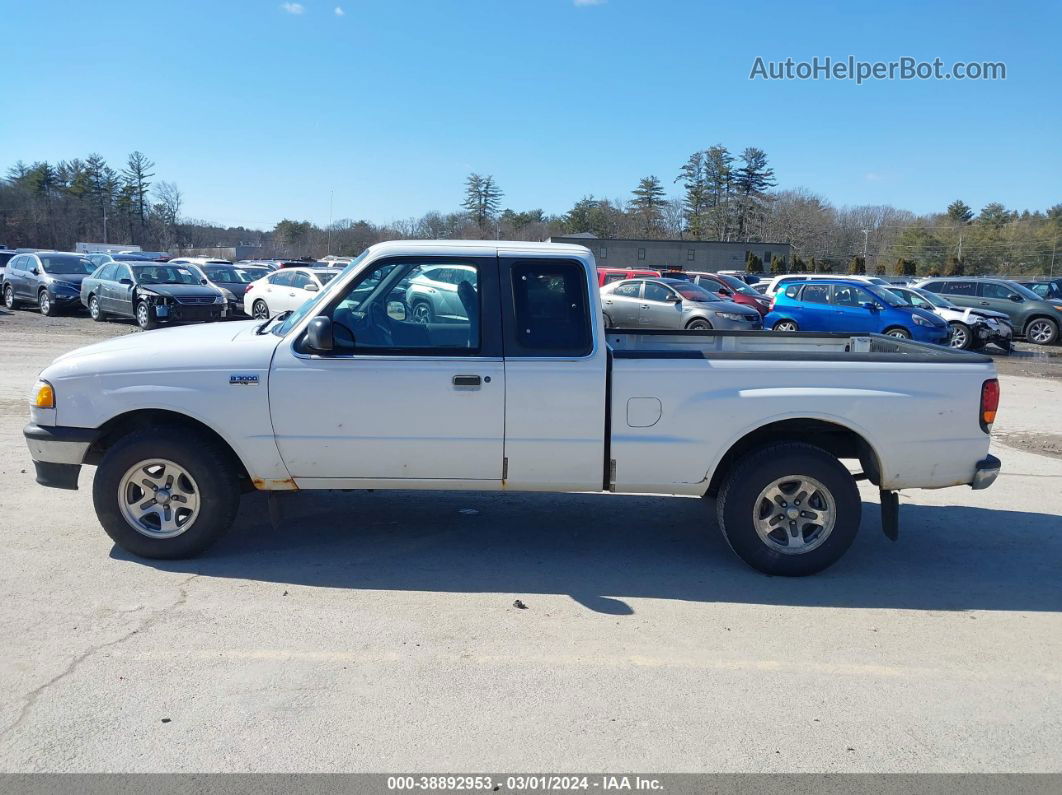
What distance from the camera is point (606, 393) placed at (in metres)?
5.12

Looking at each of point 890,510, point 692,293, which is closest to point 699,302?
point 692,293

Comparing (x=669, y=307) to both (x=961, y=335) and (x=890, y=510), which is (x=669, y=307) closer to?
(x=961, y=335)

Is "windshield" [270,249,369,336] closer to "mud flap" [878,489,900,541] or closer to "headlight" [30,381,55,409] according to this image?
"headlight" [30,381,55,409]

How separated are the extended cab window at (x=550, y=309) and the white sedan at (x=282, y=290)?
16.2m

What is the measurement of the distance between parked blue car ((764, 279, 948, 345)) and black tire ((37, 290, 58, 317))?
19487 millimetres

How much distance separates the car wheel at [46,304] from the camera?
2378cm

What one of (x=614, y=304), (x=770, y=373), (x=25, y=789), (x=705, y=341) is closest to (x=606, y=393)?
(x=770, y=373)

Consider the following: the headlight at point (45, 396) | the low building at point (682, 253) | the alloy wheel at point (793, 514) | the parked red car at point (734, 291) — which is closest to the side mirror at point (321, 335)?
the headlight at point (45, 396)

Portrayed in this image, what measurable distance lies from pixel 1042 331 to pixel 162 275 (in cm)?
2344

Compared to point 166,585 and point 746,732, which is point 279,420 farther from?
point 746,732

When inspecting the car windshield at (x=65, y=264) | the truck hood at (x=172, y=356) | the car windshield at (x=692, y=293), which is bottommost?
the truck hood at (x=172, y=356)

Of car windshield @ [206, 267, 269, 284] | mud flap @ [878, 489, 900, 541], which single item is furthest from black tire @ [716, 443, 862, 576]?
car windshield @ [206, 267, 269, 284]

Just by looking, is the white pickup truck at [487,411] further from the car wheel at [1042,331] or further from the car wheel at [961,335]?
the car wheel at [1042,331]

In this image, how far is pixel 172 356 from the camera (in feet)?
17.0
